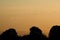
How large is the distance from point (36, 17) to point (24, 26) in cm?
14

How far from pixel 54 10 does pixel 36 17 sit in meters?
0.18

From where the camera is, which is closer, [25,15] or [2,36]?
[2,36]

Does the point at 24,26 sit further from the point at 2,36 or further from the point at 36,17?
the point at 2,36

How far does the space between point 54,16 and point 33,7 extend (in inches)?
8.3

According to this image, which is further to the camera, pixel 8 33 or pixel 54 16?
pixel 54 16

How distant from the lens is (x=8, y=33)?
1585 mm

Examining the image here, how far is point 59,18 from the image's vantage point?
191 cm

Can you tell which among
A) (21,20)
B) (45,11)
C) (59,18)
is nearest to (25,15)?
(21,20)

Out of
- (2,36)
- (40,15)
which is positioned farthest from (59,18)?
(2,36)

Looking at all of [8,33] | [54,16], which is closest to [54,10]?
[54,16]

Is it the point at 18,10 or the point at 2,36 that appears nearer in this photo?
the point at 2,36

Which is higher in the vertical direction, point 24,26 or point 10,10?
point 10,10

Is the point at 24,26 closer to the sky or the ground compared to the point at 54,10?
closer to the ground

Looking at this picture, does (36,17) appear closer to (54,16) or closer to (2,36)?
(54,16)
